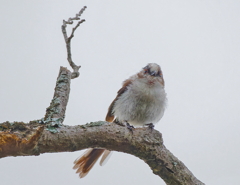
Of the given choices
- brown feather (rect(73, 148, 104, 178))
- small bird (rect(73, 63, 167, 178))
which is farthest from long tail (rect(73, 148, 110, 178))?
small bird (rect(73, 63, 167, 178))

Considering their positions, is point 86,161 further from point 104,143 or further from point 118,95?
point 118,95

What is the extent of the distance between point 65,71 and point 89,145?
1145 millimetres

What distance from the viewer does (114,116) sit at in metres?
5.16

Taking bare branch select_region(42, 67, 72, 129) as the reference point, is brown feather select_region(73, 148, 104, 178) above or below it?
below

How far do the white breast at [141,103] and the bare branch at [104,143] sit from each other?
149 centimetres

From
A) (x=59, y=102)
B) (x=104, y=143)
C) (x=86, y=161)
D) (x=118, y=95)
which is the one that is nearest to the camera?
(x=104, y=143)

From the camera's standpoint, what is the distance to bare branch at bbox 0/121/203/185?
2.29 metres

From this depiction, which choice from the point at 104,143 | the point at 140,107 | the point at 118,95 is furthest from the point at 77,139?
the point at 118,95

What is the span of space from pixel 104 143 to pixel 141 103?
1.94m

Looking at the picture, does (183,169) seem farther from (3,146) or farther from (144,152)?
(3,146)

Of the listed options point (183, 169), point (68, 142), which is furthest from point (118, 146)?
point (183, 169)

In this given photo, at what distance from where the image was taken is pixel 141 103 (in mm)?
4738

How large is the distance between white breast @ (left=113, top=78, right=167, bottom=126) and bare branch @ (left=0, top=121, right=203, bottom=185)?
149cm

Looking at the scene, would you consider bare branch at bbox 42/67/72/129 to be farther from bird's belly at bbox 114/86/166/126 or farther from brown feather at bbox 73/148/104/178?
bird's belly at bbox 114/86/166/126
